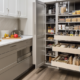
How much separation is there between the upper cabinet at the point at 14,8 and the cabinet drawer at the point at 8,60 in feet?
3.04

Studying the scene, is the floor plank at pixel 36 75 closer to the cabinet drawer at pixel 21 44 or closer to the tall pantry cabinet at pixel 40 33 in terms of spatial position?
the tall pantry cabinet at pixel 40 33

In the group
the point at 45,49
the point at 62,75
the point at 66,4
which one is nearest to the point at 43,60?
the point at 45,49

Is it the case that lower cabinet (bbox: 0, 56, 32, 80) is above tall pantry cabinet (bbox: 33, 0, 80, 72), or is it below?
below

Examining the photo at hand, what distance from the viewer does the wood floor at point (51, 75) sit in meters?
2.65

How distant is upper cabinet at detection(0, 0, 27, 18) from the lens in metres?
2.50

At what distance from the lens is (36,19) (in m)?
2.69

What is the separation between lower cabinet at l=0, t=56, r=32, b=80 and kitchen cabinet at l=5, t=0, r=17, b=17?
3.81 feet

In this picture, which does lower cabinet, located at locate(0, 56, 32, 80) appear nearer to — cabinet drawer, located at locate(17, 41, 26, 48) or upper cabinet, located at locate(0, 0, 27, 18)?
cabinet drawer, located at locate(17, 41, 26, 48)

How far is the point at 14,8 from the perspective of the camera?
113 inches

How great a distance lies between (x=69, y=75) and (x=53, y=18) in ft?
5.36

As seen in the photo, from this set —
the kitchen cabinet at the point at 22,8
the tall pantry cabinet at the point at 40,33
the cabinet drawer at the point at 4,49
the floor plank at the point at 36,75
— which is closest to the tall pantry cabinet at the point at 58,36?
the tall pantry cabinet at the point at 40,33

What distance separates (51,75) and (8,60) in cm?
115

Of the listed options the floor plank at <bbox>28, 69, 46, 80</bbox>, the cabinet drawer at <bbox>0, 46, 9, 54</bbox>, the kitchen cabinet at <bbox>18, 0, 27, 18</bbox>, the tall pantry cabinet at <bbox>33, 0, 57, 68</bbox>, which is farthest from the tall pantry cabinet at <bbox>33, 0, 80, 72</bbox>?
the cabinet drawer at <bbox>0, 46, 9, 54</bbox>

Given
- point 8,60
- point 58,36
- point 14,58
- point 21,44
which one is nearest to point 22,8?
point 21,44
